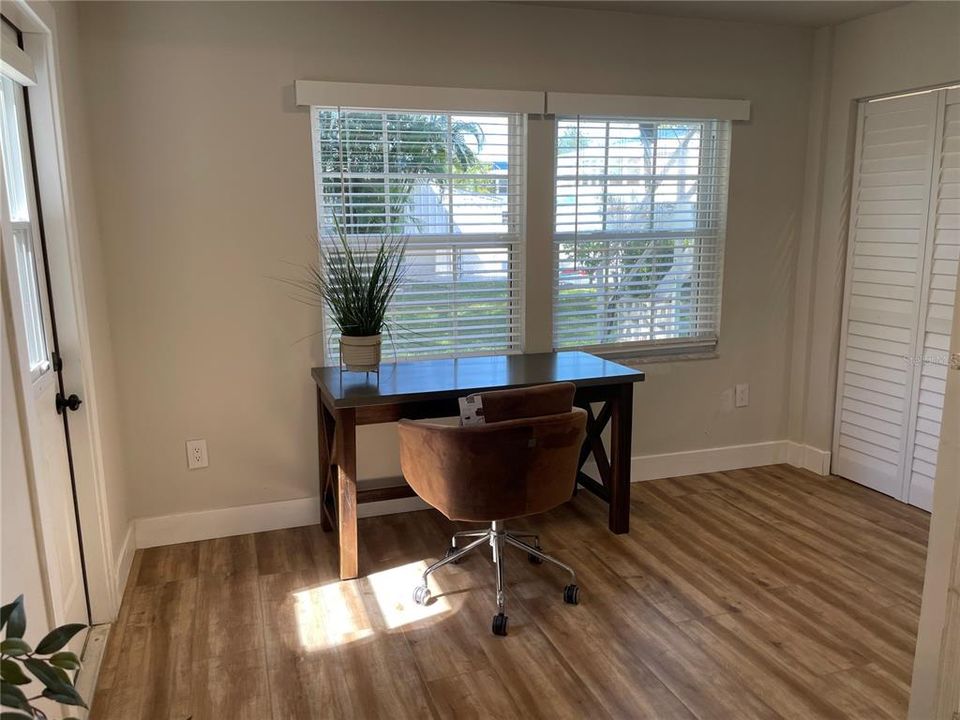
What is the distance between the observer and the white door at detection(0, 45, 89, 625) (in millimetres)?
1778

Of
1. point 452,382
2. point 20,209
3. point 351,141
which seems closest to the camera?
point 20,209

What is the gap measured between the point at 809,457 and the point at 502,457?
7.91 feet

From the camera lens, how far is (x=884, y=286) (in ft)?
11.8

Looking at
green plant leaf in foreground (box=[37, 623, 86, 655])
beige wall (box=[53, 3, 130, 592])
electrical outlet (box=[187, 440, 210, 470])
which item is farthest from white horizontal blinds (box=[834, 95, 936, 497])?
green plant leaf in foreground (box=[37, 623, 86, 655])

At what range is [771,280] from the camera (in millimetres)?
3959

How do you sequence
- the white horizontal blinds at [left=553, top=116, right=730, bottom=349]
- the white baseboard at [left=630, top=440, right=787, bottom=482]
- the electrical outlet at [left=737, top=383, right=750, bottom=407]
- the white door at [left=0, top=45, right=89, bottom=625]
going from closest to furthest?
1. the white door at [left=0, top=45, right=89, bottom=625]
2. the white horizontal blinds at [left=553, top=116, right=730, bottom=349]
3. the white baseboard at [left=630, top=440, right=787, bottom=482]
4. the electrical outlet at [left=737, top=383, right=750, bottom=407]

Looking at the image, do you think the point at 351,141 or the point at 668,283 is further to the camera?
A: the point at 668,283

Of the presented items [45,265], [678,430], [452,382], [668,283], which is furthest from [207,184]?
[678,430]

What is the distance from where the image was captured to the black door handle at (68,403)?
2312 millimetres

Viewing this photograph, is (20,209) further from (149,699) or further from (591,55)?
(591,55)

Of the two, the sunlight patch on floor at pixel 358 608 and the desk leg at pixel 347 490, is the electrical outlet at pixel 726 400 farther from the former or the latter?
the desk leg at pixel 347 490

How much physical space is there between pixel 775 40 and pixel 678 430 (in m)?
2.06

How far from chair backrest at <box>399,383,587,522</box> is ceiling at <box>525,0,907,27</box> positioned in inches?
74.0

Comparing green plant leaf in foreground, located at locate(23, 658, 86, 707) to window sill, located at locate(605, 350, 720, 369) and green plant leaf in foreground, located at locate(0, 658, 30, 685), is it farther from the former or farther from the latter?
window sill, located at locate(605, 350, 720, 369)
